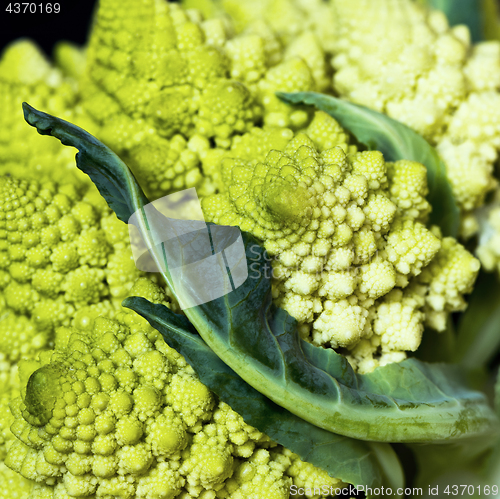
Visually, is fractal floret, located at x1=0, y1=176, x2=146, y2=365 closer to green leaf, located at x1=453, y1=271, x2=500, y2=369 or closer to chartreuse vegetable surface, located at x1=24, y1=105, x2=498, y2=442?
chartreuse vegetable surface, located at x1=24, y1=105, x2=498, y2=442

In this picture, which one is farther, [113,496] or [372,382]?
[372,382]

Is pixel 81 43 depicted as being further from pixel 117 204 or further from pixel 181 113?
pixel 117 204

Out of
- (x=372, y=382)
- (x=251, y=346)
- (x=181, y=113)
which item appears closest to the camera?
(x=251, y=346)

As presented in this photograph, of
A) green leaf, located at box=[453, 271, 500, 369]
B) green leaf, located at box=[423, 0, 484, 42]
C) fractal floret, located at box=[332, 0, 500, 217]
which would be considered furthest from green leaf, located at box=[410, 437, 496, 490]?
green leaf, located at box=[423, 0, 484, 42]

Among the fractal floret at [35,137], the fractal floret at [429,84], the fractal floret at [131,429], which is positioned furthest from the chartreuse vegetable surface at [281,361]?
the fractal floret at [429,84]

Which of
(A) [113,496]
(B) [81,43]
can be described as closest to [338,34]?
(B) [81,43]

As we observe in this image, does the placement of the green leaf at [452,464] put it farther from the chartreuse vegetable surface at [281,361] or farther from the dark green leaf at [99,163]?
the dark green leaf at [99,163]
